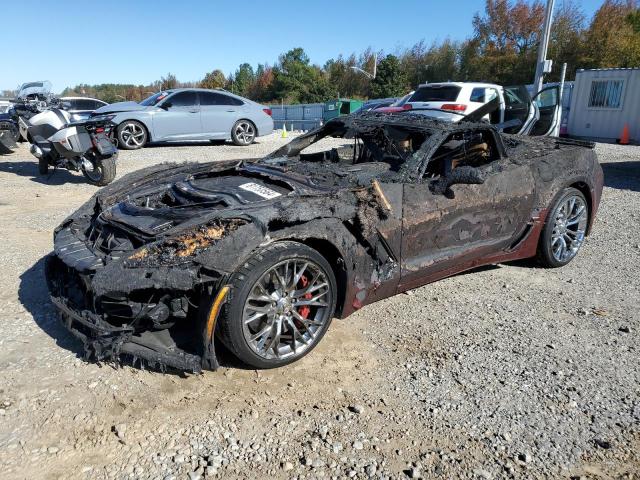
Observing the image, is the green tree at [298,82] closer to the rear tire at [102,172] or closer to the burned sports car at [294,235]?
the rear tire at [102,172]

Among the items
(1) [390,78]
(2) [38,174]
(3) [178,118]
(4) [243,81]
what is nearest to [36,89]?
(3) [178,118]

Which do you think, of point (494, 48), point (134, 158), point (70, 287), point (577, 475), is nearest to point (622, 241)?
point (577, 475)

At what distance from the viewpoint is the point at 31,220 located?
648cm

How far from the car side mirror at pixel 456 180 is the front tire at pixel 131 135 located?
9885 millimetres

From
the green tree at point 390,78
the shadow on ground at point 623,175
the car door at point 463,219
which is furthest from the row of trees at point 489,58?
the car door at point 463,219

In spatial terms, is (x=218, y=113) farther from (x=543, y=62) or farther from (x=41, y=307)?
(x=543, y=62)

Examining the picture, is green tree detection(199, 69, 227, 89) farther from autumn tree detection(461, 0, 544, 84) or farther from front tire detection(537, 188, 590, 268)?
front tire detection(537, 188, 590, 268)

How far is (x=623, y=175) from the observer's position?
33.4 ft

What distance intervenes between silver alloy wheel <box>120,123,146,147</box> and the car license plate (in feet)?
11.3

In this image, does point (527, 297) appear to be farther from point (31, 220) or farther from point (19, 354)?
point (31, 220)

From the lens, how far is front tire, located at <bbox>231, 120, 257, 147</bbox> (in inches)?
534

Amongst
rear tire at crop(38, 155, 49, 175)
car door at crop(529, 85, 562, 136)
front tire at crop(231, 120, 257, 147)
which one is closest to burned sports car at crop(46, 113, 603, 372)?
car door at crop(529, 85, 562, 136)

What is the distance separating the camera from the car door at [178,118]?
1224 centimetres

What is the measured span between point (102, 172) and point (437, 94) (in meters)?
7.69
